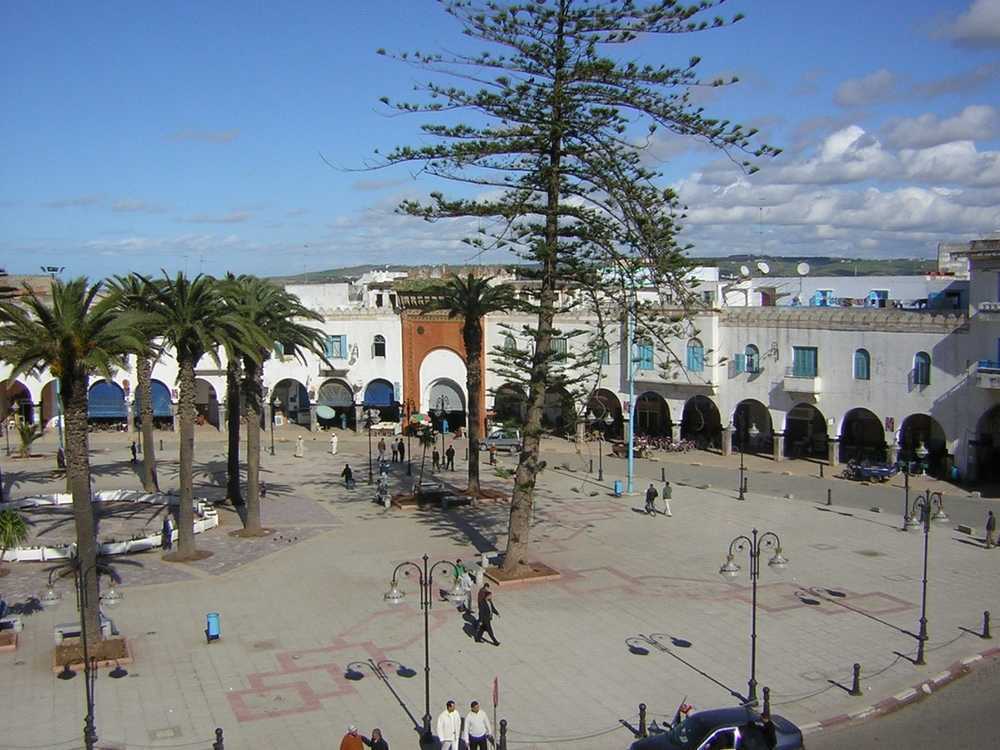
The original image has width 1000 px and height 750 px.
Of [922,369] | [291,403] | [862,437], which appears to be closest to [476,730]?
[922,369]

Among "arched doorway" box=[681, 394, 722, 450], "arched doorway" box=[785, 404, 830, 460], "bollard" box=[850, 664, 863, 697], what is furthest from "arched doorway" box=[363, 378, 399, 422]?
"bollard" box=[850, 664, 863, 697]

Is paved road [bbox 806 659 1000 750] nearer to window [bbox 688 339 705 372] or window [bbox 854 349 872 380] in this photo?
window [bbox 854 349 872 380]

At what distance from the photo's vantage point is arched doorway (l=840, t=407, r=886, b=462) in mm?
43062

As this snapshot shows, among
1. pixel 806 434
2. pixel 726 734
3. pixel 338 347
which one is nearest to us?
pixel 726 734

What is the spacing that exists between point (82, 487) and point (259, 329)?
9.26 metres

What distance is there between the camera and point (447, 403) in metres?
54.1

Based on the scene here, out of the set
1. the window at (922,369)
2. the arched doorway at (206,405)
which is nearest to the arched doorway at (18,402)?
the arched doorway at (206,405)

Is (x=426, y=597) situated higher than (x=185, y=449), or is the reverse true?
(x=185, y=449)

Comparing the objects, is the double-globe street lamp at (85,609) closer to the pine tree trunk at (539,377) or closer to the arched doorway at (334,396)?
the pine tree trunk at (539,377)

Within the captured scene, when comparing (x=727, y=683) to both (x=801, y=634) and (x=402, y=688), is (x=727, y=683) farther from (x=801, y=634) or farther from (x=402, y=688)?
(x=402, y=688)

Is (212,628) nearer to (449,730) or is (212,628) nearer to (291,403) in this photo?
(449,730)

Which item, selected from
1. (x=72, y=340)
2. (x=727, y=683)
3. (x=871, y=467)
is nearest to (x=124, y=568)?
(x=72, y=340)

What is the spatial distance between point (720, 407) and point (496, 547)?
21.8 meters

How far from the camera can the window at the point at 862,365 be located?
4122 centimetres
